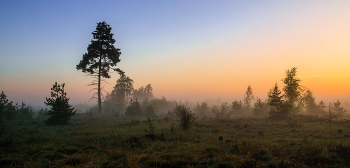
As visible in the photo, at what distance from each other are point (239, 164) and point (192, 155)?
1743 millimetres

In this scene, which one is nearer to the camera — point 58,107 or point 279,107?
point 58,107

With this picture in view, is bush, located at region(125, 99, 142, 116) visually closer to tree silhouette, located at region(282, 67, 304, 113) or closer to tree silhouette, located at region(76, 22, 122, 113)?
tree silhouette, located at region(76, 22, 122, 113)

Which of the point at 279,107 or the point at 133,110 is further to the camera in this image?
the point at 133,110

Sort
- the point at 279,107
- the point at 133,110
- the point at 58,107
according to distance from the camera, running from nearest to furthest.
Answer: the point at 58,107, the point at 279,107, the point at 133,110

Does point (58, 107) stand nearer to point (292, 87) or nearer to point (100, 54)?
point (100, 54)

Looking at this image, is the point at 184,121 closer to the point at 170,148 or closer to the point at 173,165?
the point at 170,148

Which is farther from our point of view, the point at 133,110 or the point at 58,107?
the point at 133,110

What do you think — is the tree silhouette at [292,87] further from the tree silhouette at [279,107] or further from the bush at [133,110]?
the bush at [133,110]

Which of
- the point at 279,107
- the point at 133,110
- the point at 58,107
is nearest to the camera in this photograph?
the point at 58,107

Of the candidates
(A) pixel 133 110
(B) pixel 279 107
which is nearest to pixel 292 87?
(B) pixel 279 107

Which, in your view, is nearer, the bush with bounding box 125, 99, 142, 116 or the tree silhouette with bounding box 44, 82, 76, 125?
the tree silhouette with bounding box 44, 82, 76, 125

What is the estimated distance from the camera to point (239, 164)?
489 centimetres

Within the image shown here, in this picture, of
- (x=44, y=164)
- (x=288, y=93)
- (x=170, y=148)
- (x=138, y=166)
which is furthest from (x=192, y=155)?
(x=288, y=93)

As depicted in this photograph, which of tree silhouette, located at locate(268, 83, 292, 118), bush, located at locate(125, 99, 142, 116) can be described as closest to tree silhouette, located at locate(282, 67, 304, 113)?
tree silhouette, located at locate(268, 83, 292, 118)
